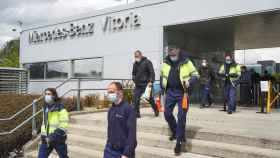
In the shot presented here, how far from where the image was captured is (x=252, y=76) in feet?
47.9

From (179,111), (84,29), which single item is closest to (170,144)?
(179,111)

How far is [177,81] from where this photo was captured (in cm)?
659

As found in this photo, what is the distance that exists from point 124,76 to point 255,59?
11.1 meters

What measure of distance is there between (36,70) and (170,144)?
46.9 ft

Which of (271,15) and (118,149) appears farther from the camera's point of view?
(271,15)

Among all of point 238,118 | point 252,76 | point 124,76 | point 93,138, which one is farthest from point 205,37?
point 93,138

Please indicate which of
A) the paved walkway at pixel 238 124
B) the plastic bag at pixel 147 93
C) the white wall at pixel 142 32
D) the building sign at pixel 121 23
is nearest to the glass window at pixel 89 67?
the white wall at pixel 142 32

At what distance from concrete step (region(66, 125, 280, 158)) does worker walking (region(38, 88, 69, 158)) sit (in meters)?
1.84

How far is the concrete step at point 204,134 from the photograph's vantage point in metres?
6.40

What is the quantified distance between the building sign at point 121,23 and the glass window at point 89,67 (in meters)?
1.45

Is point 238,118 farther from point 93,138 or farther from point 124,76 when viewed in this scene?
point 124,76

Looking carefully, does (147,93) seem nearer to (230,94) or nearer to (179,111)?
(179,111)

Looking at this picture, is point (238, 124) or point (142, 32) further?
point (142, 32)

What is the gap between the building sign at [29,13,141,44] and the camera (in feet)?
48.5
